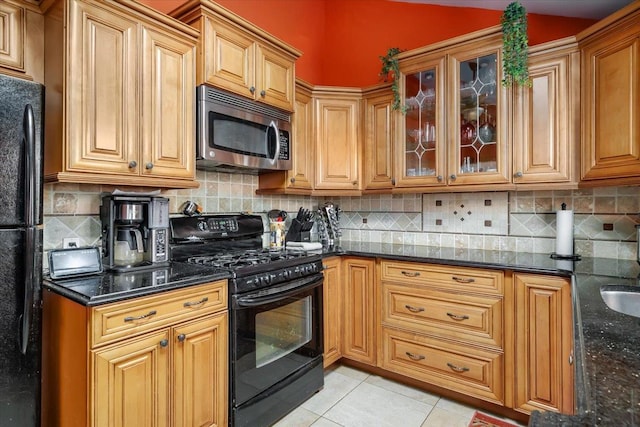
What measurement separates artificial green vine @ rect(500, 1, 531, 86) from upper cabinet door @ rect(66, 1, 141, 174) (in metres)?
2.15

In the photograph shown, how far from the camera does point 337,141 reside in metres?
2.93

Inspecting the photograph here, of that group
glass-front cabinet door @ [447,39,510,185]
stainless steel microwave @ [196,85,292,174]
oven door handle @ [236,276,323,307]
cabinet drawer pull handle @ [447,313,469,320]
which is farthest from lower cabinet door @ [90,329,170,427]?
glass-front cabinet door @ [447,39,510,185]

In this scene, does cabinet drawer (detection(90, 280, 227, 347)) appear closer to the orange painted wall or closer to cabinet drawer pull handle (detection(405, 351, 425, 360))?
cabinet drawer pull handle (detection(405, 351, 425, 360))

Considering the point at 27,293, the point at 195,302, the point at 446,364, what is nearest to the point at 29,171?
the point at 27,293

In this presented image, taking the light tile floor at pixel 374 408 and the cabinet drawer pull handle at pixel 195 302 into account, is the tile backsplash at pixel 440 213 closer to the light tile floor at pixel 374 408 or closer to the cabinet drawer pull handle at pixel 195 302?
the cabinet drawer pull handle at pixel 195 302

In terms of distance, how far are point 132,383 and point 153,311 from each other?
0.94 feet

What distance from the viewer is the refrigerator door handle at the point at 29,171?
4.36 feet

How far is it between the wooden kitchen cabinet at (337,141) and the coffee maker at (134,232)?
52.8 inches

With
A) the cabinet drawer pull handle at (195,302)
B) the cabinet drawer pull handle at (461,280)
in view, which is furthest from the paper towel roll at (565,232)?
the cabinet drawer pull handle at (195,302)

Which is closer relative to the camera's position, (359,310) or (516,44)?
(516,44)

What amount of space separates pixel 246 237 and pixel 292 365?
3.26 ft

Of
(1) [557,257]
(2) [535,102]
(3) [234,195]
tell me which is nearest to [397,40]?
(2) [535,102]

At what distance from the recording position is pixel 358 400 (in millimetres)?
2281

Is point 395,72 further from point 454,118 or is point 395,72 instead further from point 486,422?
point 486,422
